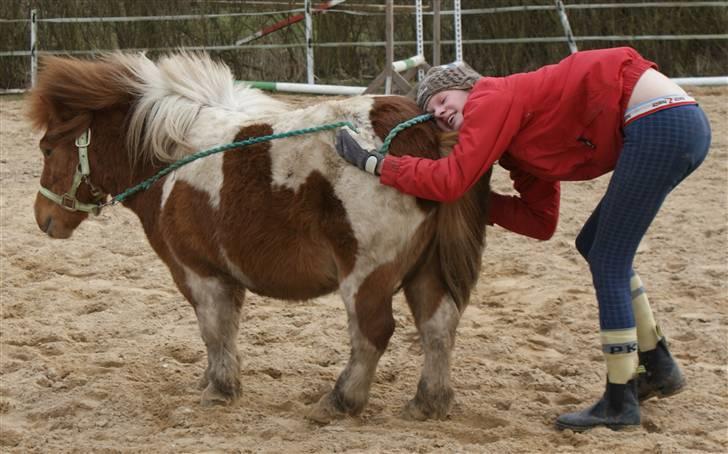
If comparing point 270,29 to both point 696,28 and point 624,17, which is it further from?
point 696,28

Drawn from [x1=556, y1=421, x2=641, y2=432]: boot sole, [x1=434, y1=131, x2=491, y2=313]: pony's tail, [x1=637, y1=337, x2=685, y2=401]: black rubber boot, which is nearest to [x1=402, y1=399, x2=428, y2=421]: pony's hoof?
[x1=434, y1=131, x2=491, y2=313]: pony's tail

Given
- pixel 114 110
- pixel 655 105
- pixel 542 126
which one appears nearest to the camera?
pixel 655 105

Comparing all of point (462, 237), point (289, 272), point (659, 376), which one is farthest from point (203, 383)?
point (659, 376)

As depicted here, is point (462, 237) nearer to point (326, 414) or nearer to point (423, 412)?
point (423, 412)

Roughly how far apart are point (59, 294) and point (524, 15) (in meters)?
8.98

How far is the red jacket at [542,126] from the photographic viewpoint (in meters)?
3.31

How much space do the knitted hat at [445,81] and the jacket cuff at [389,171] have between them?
0.35m

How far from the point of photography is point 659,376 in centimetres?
385

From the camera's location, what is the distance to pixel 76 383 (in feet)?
14.3

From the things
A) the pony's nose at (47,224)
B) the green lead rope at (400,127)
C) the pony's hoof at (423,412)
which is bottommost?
the pony's hoof at (423,412)

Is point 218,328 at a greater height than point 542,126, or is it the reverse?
point 542,126

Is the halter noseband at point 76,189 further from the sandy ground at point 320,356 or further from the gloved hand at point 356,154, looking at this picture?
the gloved hand at point 356,154

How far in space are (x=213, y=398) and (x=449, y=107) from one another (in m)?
1.61

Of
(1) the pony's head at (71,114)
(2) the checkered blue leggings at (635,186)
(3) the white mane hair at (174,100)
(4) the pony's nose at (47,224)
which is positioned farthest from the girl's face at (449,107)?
(4) the pony's nose at (47,224)
